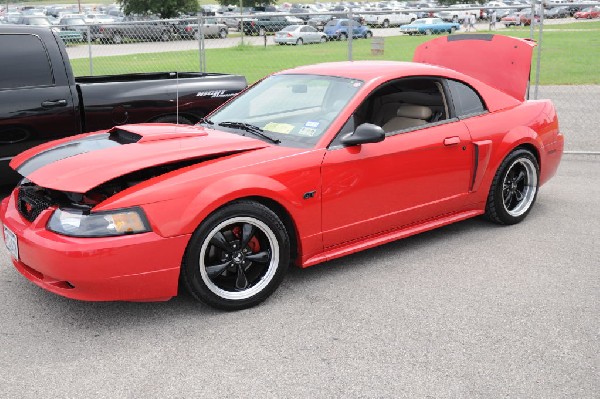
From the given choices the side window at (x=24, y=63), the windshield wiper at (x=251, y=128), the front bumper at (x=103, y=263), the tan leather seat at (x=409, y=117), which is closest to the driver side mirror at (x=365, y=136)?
the windshield wiper at (x=251, y=128)

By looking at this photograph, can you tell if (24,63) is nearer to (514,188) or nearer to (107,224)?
(107,224)

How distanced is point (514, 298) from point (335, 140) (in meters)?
1.57

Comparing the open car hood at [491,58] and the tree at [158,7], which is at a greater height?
the tree at [158,7]

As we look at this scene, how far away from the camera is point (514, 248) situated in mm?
5141

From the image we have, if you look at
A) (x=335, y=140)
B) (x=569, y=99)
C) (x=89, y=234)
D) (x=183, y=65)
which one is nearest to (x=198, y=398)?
(x=89, y=234)

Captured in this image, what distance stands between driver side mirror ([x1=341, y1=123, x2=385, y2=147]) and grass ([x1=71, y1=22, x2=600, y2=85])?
5442 mm

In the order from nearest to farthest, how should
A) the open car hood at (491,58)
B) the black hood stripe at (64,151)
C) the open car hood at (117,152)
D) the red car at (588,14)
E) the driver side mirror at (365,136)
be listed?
the open car hood at (117,152) < the black hood stripe at (64,151) < the driver side mirror at (365,136) < the open car hood at (491,58) < the red car at (588,14)

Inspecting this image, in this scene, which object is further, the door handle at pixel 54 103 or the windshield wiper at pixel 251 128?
the door handle at pixel 54 103

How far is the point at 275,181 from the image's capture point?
4062mm

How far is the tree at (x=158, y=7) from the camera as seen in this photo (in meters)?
58.3

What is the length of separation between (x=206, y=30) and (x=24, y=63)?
20.5 feet

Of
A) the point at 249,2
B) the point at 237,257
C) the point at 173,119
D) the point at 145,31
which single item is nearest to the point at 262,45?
the point at 145,31

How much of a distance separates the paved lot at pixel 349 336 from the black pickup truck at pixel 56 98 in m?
2.01

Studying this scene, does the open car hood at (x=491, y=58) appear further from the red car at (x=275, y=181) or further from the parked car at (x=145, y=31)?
the parked car at (x=145, y=31)
